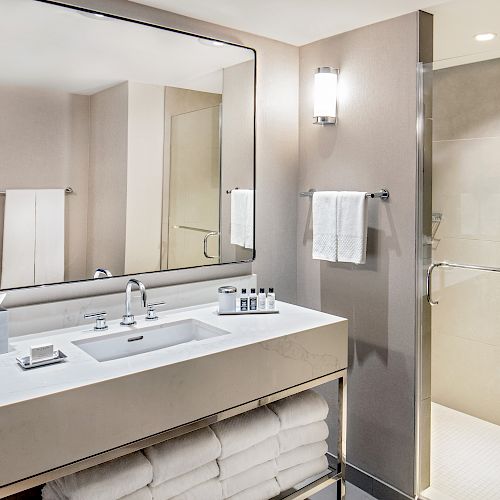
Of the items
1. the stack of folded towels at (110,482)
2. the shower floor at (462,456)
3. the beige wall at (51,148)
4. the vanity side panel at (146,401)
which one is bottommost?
the shower floor at (462,456)

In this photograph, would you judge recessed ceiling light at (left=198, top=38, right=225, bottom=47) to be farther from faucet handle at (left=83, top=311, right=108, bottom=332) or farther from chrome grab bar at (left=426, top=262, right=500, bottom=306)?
chrome grab bar at (left=426, top=262, right=500, bottom=306)

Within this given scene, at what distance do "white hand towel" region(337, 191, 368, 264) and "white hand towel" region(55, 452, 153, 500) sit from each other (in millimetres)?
1372

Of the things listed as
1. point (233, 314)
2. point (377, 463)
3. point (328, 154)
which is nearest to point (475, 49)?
point (328, 154)

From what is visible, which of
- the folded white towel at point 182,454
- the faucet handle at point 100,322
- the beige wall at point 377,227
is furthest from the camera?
the beige wall at point 377,227

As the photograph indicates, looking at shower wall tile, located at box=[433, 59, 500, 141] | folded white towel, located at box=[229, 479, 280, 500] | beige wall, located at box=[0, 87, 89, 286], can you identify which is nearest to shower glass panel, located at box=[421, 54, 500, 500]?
shower wall tile, located at box=[433, 59, 500, 141]

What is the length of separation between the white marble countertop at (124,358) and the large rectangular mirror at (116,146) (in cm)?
24

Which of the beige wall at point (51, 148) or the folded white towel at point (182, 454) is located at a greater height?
the beige wall at point (51, 148)

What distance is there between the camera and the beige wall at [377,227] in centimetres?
240

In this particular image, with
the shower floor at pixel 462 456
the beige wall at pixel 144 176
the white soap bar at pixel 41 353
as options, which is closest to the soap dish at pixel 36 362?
the white soap bar at pixel 41 353

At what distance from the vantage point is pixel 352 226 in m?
2.53

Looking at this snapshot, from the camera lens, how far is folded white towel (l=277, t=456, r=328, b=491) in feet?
6.86

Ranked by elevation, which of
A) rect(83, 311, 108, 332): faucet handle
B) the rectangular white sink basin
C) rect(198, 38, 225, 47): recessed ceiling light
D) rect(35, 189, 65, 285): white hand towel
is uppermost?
rect(198, 38, 225, 47): recessed ceiling light

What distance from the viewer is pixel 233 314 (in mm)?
2297

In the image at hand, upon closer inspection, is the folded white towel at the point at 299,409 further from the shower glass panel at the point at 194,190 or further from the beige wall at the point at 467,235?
the shower glass panel at the point at 194,190
